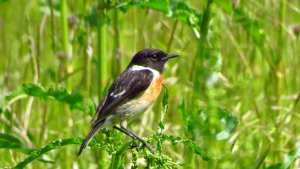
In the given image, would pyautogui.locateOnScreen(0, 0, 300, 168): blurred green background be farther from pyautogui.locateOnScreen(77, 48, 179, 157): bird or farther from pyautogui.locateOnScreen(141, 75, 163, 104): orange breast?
pyautogui.locateOnScreen(141, 75, 163, 104): orange breast

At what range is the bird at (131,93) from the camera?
11.8 feet

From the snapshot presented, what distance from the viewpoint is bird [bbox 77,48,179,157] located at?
3.61 m

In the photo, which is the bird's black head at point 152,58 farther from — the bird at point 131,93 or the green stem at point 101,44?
the green stem at point 101,44

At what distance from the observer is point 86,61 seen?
190 inches

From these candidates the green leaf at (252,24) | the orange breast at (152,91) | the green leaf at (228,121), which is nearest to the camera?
the green leaf at (228,121)

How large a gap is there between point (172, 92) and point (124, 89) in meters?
1.63

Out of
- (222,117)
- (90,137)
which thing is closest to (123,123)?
(90,137)

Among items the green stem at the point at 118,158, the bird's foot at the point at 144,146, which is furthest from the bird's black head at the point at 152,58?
the green stem at the point at 118,158

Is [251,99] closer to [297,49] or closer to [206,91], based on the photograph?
[297,49]

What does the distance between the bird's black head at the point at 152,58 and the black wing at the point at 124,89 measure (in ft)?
0.46

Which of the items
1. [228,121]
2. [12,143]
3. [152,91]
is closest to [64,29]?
[152,91]

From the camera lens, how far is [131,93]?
3863mm

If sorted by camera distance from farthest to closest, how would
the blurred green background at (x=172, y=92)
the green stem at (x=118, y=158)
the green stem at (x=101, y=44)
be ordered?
the green stem at (x=101, y=44) < the green stem at (x=118, y=158) < the blurred green background at (x=172, y=92)

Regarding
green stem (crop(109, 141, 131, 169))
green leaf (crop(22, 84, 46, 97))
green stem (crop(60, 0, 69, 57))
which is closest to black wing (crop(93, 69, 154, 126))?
green leaf (crop(22, 84, 46, 97))
